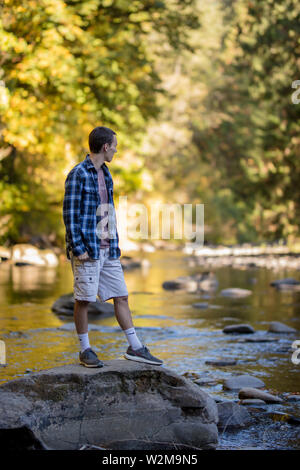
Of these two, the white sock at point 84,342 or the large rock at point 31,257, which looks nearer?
the white sock at point 84,342

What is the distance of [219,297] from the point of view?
16.7 meters

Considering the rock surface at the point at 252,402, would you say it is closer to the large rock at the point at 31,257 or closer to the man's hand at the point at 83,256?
the man's hand at the point at 83,256

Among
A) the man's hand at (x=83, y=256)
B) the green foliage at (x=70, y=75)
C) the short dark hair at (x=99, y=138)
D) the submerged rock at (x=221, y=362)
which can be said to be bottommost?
the submerged rock at (x=221, y=362)

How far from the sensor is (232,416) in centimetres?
635

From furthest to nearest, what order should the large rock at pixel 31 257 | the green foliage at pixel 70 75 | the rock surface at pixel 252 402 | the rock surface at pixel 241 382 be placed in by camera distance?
1. the large rock at pixel 31 257
2. the green foliage at pixel 70 75
3. the rock surface at pixel 241 382
4. the rock surface at pixel 252 402

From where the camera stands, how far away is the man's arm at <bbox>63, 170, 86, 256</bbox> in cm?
616

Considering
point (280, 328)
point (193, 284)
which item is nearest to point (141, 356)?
point (280, 328)

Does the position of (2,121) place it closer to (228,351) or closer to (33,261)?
(33,261)

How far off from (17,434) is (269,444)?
1748 millimetres

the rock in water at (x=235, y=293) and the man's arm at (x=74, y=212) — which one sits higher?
the man's arm at (x=74, y=212)

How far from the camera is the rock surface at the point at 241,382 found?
24.9 feet

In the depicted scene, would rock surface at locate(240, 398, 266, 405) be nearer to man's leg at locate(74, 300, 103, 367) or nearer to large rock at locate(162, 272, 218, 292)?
man's leg at locate(74, 300, 103, 367)

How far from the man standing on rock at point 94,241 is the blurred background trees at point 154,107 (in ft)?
28.3

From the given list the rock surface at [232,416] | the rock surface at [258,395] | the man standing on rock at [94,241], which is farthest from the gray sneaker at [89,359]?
the rock surface at [258,395]
